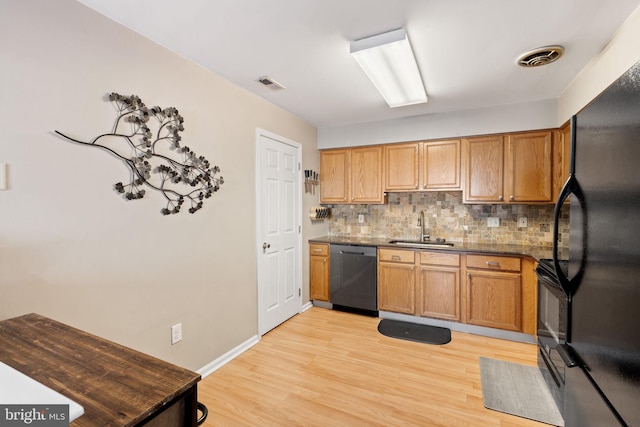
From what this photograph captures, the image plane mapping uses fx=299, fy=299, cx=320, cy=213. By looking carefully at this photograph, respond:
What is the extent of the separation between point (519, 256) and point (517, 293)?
1.21 ft

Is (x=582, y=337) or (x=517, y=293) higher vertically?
(x=582, y=337)

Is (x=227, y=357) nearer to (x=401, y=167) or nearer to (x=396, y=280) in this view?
(x=396, y=280)

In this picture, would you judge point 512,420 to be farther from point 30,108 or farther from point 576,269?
point 30,108

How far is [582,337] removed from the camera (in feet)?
3.34

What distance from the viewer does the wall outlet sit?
83.3 inches

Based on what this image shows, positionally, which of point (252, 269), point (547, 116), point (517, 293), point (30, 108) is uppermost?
point (547, 116)

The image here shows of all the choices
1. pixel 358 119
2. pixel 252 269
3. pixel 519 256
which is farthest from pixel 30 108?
pixel 519 256

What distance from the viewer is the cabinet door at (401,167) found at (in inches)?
143

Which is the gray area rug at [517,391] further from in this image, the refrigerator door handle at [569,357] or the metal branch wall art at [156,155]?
the metal branch wall art at [156,155]

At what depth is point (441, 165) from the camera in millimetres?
3492

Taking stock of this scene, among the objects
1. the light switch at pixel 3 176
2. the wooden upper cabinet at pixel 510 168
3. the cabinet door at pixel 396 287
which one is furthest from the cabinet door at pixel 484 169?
the light switch at pixel 3 176

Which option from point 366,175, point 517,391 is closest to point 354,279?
point 366,175

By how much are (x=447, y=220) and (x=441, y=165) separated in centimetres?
71

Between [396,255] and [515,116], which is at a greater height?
[515,116]
